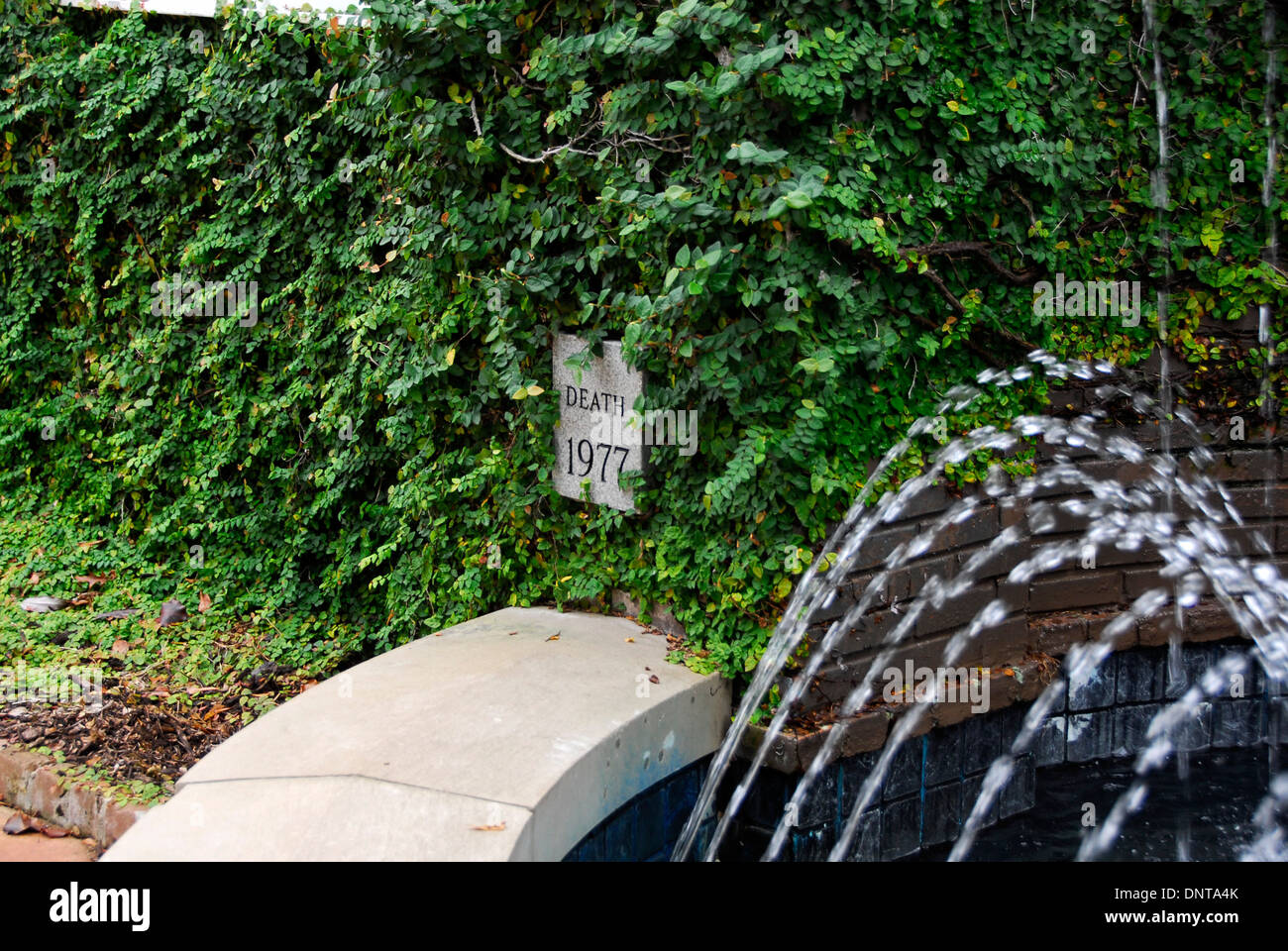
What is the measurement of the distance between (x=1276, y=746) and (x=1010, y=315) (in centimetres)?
213

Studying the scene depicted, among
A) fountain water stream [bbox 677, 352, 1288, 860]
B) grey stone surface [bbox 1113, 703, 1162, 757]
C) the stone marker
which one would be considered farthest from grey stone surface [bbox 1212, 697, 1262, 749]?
the stone marker

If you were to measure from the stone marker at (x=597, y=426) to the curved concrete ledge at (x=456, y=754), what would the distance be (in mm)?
524

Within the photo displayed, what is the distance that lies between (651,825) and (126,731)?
231cm

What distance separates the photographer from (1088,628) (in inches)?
174

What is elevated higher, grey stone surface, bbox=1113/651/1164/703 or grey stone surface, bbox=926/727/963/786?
grey stone surface, bbox=1113/651/1164/703

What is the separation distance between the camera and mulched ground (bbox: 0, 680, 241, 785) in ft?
14.5

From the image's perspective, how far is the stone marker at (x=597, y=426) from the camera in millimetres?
4027

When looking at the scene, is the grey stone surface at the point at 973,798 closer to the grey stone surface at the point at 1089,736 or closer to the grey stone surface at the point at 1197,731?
the grey stone surface at the point at 1089,736

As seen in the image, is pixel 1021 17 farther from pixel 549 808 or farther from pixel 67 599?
pixel 67 599

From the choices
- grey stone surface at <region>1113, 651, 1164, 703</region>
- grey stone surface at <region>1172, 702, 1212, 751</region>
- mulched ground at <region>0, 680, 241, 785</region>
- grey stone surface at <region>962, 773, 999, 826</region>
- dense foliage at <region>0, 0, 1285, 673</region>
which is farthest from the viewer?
grey stone surface at <region>1172, 702, 1212, 751</region>

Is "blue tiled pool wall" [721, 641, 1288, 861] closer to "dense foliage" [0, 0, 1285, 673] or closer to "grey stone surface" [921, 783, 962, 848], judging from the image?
"grey stone surface" [921, 783, 962, 848]

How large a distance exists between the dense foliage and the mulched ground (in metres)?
0.83

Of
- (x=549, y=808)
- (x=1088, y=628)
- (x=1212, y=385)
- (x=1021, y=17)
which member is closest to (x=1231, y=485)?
(x=1212, y=385)

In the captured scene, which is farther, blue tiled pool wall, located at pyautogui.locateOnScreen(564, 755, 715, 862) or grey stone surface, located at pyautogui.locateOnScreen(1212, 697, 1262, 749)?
grey stone surface, located at pyautogui.locateOnScreen(1212, 697, 1262, 749)
